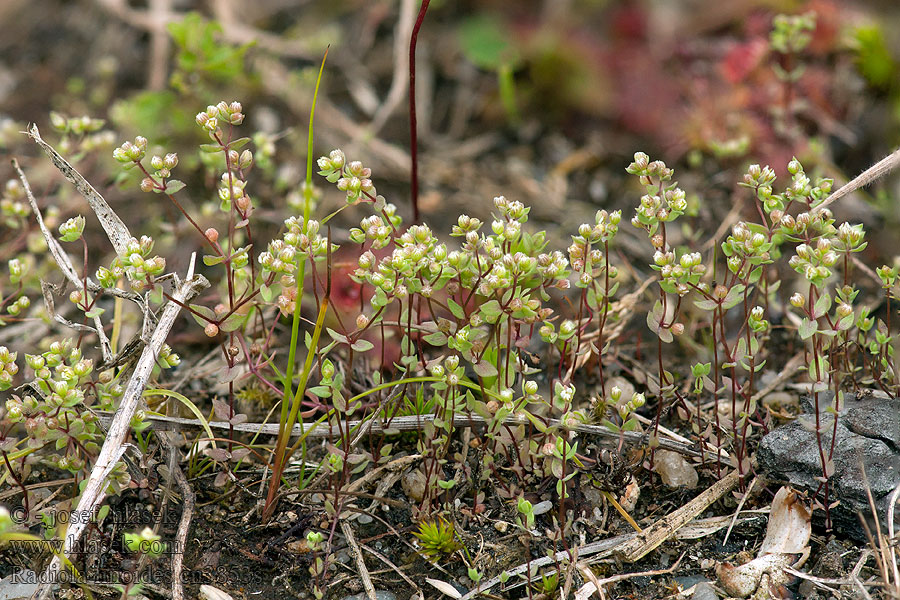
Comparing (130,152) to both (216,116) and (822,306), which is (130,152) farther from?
(822,306)

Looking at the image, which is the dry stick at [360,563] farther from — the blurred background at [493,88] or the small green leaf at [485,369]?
the blurred background at [493,88]

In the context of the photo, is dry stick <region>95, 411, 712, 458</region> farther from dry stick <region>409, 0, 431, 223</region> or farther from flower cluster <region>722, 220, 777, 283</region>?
dry stick <region>409, 0, 431, 223</region>

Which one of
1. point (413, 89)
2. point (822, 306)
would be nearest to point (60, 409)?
point (413, 89)

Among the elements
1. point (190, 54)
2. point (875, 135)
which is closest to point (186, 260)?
point (190, 54)

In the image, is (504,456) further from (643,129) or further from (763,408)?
(643,129)

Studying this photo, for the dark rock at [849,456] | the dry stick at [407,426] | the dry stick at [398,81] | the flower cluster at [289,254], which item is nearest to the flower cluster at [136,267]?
the flower cluster at [289,254]

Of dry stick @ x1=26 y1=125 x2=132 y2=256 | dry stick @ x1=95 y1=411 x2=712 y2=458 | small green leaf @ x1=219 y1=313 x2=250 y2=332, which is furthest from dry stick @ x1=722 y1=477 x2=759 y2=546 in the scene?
dry stick @ x1=26 y1=125 x2=132 y2=256
